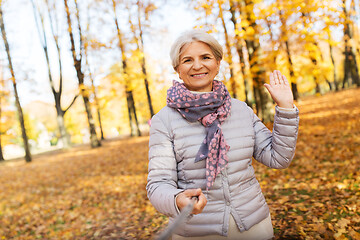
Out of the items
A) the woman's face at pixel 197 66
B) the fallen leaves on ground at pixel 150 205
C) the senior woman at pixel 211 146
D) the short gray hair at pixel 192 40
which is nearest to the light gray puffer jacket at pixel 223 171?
the senior woman at pixel 211 146

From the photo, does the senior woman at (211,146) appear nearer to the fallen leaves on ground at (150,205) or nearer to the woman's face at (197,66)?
the woman's face at (197,66)

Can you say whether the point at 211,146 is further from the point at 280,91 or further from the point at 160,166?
the point at 280,91

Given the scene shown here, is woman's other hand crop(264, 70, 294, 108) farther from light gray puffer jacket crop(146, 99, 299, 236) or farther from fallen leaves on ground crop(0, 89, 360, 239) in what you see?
fallen leaves on ground crop(0, 89, 360, 239)

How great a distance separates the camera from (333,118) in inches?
436

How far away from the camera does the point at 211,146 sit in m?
1.62

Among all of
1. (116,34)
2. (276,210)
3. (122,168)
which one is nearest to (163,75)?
Result: (116,34)

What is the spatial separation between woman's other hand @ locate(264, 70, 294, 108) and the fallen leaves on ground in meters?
2.98

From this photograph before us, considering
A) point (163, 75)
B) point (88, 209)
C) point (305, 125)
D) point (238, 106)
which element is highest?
point (163, 75)

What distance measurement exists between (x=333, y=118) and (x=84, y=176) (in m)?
10.1

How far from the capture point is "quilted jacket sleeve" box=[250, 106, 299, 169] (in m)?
1.70

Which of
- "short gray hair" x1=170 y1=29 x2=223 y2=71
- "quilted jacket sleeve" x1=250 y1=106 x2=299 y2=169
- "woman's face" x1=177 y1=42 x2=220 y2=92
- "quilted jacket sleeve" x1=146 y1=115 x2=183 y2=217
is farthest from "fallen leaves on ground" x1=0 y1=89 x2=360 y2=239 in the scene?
"short gray hair" x1=170 y1=29 x2=223 y2=71

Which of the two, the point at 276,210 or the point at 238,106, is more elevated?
the point at 238,106

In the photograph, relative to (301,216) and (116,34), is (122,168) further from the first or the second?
(116,34)

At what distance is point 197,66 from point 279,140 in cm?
70
